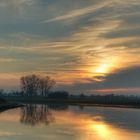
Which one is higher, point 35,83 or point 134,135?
point 35,83

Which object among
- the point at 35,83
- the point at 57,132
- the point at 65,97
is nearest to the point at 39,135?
the point at 57,132

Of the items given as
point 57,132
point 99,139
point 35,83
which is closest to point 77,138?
point 99,139

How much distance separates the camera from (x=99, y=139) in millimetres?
26719

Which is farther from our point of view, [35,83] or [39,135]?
[35,83]

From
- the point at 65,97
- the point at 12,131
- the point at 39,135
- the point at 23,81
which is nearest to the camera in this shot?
the point at 39,135

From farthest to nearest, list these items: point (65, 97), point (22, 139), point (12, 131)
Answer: point (65, 97) → point (12, 131) → point (22, 139)

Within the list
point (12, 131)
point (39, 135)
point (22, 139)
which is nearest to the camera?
point (22, 139)

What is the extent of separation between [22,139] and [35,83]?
14431 cm

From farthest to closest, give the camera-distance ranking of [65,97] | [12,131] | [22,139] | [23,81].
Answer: [65,97] < [23,81] < [12,131] < [22,139]

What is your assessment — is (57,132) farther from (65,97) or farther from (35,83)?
(65,97)

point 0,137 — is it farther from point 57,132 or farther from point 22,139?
point 57,132

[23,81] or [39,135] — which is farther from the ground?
[23,81]

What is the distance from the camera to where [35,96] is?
573 feet

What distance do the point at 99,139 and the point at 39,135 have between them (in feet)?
14.0
